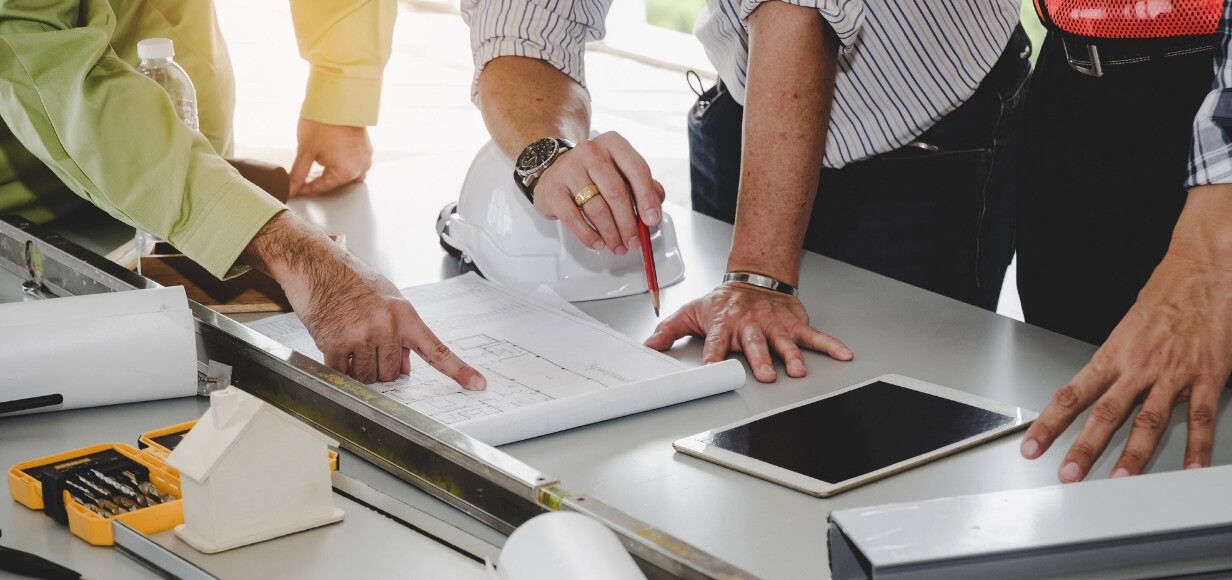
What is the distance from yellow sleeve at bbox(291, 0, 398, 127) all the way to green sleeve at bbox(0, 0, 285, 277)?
2.06 ft

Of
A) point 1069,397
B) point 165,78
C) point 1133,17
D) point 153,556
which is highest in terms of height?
point 1133,17

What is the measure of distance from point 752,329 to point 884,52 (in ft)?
1.79

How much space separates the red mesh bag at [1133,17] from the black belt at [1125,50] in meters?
0.01

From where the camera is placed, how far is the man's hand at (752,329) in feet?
4.13

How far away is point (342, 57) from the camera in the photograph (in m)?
2.03

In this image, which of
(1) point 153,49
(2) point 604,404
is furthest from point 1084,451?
(1) point 153,49

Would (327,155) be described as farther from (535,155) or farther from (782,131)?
(782,131)

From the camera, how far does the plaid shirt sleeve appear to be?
111cm

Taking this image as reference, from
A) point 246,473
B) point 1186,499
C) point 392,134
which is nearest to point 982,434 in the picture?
point 1186,499

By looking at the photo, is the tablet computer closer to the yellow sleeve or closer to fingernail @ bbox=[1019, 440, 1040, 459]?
fingernail @ bbox=[1019, 440, 1040, 459]

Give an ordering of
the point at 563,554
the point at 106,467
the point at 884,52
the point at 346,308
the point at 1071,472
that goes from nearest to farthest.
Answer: the point at 563,554
the point at 106,467
the point at 1071,472
the point at 346,308
the point at 884,52

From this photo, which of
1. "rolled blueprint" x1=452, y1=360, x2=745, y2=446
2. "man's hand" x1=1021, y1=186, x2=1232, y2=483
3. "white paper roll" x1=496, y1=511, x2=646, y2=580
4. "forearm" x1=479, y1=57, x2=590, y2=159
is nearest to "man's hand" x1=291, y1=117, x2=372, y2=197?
"forearm" x1=479, y1=57, x2=590, y2=159

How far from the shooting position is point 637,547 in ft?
2.42

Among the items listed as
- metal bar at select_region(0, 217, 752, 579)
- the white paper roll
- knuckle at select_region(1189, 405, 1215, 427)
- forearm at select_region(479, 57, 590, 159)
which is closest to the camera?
the white paper roll
